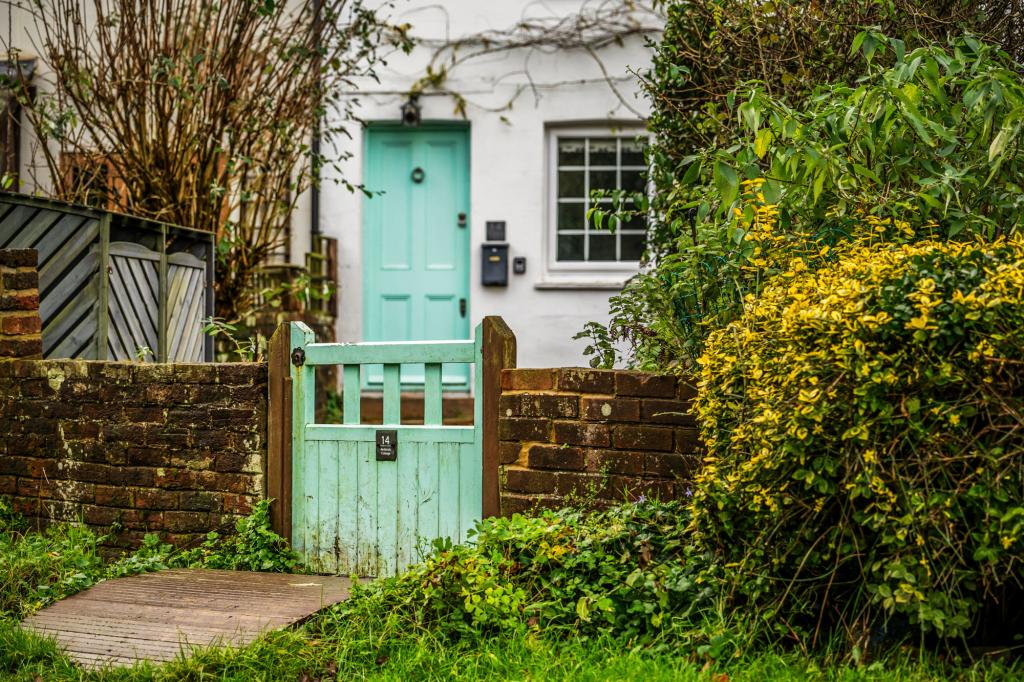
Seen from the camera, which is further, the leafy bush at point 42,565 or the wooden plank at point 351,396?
the wooden plank at point 351,396

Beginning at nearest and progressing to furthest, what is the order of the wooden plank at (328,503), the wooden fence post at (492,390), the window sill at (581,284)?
1. the wooden fence post at (492,390)
2. the wooden plank at (328,503)
3. the window sill at (581,284)

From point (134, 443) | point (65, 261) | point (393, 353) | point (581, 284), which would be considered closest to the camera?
point (393, 353)

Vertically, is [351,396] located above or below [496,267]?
below

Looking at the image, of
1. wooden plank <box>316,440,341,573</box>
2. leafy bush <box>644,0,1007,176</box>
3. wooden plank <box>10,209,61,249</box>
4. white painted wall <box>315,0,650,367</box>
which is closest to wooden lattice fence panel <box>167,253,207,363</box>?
wooden plank <box>10,209,61,249</box>

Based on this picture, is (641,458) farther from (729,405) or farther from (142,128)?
(142,128)

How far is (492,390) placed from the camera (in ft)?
15.3

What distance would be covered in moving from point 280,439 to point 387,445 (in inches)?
22.3

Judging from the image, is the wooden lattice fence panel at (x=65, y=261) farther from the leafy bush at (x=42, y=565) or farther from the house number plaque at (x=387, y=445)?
the house number plaque at (x=387, y=445)

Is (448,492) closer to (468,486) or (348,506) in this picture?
(468,486)

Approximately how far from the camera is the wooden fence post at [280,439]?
4996 mm

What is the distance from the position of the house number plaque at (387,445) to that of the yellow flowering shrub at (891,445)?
184 cm

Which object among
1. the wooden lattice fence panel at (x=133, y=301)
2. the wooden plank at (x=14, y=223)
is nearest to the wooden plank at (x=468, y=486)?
the wooden lattice fence panel at (x=133, y=301)

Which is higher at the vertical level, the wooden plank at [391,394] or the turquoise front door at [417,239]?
the turquoise front door at [417,239]

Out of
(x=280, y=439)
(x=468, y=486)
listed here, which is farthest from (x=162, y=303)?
(x=468, y=486)
